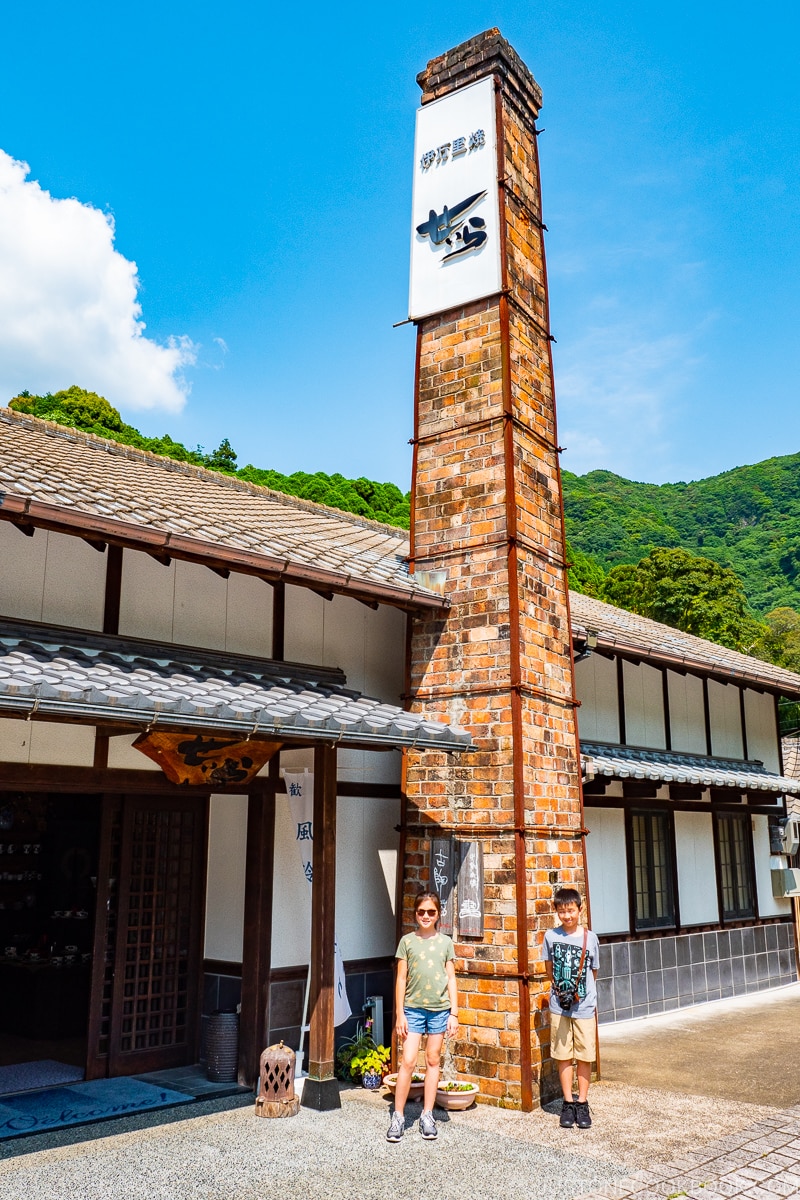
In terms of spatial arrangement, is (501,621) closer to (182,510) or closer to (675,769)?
(182,510)

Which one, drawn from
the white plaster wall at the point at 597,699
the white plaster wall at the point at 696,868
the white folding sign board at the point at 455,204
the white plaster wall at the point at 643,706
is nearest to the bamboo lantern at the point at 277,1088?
the white plaster wall at the point at 597,699

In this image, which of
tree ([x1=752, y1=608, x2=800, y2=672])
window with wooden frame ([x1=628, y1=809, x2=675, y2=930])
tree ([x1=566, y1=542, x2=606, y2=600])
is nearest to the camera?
window with wooden frame ([x1=628, y1=809, x2=675, y2=930])

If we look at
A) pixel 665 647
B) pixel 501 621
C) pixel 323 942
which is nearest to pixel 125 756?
pixel 323 942

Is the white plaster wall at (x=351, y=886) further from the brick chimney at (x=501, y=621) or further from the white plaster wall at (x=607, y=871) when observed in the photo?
the white plaster wall at (x=607, y=871)

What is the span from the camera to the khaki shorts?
6.63m

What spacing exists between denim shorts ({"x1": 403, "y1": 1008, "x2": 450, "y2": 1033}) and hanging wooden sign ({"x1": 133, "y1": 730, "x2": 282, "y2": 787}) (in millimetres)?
2156

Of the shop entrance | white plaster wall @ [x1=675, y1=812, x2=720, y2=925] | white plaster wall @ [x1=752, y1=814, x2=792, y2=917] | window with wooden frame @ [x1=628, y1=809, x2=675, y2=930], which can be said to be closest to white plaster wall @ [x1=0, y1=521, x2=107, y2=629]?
the shop entrance

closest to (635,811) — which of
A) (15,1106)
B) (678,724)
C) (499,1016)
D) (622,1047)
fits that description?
(678,724)

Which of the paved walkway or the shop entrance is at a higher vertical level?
the shop entrance

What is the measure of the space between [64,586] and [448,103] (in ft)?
20.1

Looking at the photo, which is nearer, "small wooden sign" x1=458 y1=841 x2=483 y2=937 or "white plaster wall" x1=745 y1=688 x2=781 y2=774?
"small wooden sign" x1=458 y1=841 x2=483 y2=937

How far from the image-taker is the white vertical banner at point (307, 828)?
750 cm

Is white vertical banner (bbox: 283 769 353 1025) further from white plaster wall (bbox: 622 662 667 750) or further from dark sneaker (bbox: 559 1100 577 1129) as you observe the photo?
white plaster wall (bbox: 622 662 667 750)

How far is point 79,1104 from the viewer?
6.93 m
